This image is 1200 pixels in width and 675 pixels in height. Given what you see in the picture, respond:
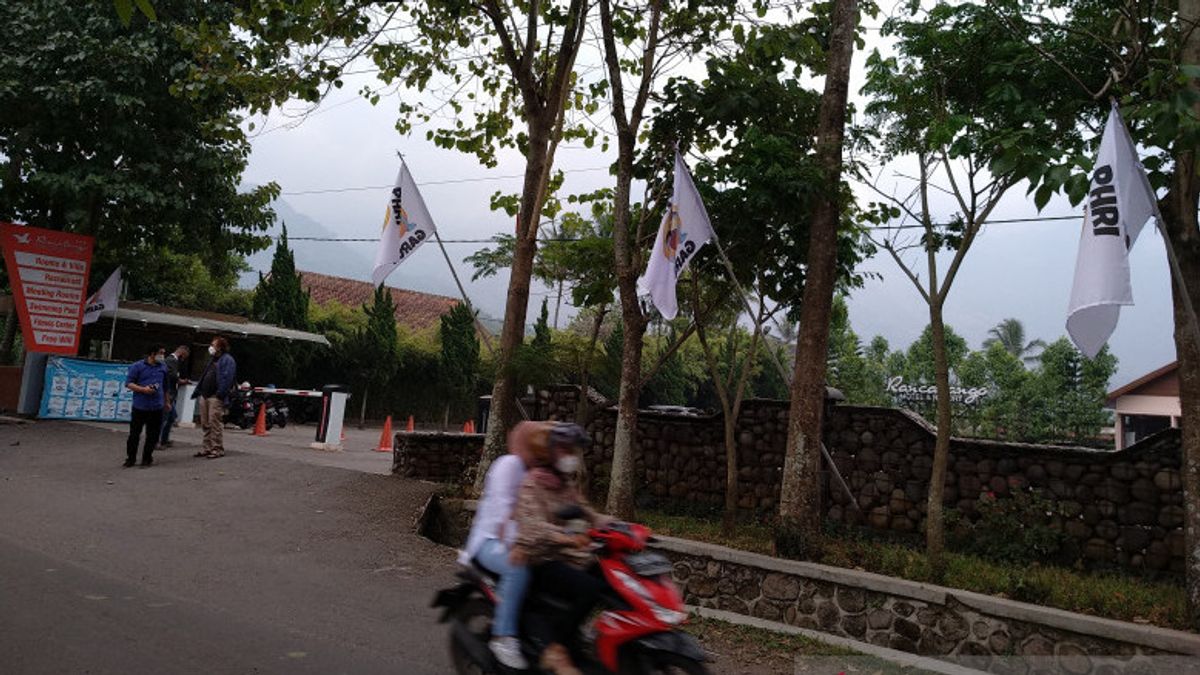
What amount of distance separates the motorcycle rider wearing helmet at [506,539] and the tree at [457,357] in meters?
32.0

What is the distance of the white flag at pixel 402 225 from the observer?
452 inches

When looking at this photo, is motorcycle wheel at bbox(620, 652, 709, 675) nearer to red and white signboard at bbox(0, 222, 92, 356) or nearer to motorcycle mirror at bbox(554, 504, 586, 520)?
motorcycle mirror at bbox(554, 504, 586, 520)

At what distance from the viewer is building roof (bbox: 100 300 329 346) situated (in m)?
22.9

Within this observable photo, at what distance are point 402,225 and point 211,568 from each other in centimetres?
538

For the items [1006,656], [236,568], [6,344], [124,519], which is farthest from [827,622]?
[6,344]

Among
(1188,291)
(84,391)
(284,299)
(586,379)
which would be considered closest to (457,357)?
(284,299)

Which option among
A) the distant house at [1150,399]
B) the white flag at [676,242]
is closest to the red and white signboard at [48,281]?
the white flag at [676,242]

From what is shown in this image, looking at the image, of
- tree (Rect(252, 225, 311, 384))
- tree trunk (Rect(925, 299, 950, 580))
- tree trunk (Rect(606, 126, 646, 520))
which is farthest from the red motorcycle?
tree (Rect(252, 225, 311, 384))

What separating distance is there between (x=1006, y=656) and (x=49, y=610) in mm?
7291

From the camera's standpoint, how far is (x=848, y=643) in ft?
23.2

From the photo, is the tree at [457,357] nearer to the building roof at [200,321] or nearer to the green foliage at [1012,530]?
the building roof at [200,321]

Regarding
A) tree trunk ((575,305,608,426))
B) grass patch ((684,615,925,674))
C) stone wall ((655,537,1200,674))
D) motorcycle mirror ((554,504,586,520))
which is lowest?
grass patch ((684,615,925,674))

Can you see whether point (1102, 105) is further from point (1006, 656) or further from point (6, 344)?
point (6, 344)

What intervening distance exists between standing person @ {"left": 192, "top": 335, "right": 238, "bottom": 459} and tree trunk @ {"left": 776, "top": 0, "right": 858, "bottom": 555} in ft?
27.7
